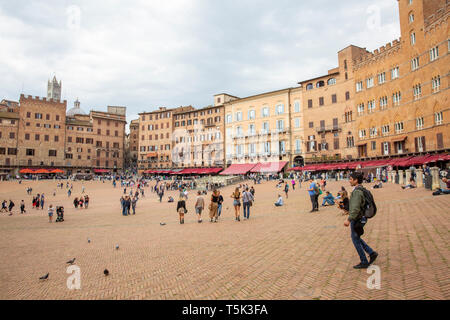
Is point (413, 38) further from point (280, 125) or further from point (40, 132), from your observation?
point (40, 132)

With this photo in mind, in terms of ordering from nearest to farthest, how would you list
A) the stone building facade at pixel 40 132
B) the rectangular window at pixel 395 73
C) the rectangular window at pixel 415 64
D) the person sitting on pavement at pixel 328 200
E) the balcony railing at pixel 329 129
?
the person sitting on pavement at pixel 328 200
the rectangular window at pixel 415 64
the rectangular window at pixel 395 73
the balcony railing at pixel 329 129
the stone building facade at pixel 40 132

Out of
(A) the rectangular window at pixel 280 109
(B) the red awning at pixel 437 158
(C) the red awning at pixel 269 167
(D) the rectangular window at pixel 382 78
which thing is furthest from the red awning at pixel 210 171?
(B) the red awning at pixel 437 158

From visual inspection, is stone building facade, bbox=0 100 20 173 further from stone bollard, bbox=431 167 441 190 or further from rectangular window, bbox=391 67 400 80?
stone bollard, bbox=431 167 441 190

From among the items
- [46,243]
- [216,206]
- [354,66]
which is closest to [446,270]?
[216,206]

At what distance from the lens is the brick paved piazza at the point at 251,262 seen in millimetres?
4562

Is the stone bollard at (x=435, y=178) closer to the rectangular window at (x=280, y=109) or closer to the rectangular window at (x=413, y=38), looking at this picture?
the rectangular window at (x=413, y=38)

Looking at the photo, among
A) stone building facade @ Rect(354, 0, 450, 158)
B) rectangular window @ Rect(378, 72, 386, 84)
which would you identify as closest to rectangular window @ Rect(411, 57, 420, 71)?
stone building facade @ Rect(354, 0, 450, 158)

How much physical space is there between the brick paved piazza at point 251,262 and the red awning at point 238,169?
43.4m

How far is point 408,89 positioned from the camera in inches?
1391

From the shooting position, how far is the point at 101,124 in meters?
76.2

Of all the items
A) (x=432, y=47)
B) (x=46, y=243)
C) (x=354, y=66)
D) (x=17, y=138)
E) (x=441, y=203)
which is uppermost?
(x=354, y=66)
